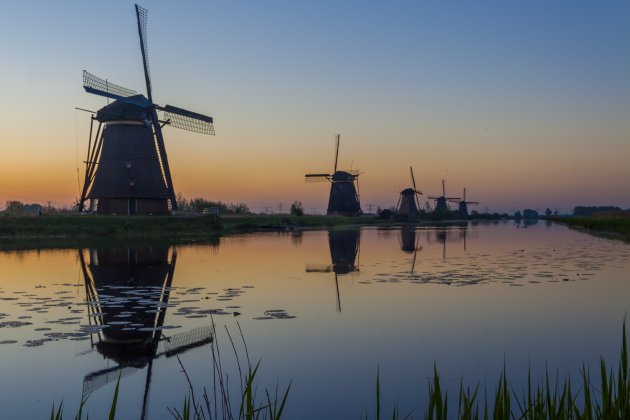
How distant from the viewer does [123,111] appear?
39.6 meters

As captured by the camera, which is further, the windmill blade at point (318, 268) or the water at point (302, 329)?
the windmill blade at point (318, 268)

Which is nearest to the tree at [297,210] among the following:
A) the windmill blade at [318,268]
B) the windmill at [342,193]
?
the windmill at [342,193]

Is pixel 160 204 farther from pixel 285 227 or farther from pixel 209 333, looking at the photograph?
pixel 209 333

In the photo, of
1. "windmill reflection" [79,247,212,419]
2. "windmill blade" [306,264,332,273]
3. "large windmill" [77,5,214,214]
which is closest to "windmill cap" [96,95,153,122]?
"large windmill" [77,5,214,214]

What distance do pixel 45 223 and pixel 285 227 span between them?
23.2 m

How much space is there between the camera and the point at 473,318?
34.1 feet

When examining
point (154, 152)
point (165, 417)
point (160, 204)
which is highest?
point (154, 152)

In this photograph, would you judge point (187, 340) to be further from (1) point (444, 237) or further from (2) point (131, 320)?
(1) point (444, 237)

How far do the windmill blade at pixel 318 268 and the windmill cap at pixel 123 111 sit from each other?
81.3 ft

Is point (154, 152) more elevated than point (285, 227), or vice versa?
point (154, 152)

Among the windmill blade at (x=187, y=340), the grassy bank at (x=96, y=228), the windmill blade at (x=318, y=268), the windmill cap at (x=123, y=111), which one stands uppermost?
the windmill cap at (x=123, y=111)

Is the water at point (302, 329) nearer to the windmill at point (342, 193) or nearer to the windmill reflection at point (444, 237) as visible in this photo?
the windmill reflection at point (444, 237)

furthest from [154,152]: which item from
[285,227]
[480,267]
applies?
[480,267]

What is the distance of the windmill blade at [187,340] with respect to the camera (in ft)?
26.9
